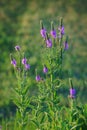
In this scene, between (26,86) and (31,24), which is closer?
(26,86)

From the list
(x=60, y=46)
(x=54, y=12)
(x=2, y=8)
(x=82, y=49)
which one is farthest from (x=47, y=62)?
(x=2, y=8)

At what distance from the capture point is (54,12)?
11578 mm

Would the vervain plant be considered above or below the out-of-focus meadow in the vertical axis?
below

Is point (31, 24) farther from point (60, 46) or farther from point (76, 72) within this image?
point (60, 46)

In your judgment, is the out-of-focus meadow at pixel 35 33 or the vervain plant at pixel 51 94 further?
the out-of-focus meadow at pixel 35 33

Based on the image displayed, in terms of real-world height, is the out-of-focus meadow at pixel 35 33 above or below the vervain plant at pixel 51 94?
above

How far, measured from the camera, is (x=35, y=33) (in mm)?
10883

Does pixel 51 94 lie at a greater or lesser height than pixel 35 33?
lesser

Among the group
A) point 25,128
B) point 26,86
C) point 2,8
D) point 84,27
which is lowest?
point 25,128

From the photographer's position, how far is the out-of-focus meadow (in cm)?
839

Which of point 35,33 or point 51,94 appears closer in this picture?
point 51,94

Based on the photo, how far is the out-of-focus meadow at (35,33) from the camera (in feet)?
27.5

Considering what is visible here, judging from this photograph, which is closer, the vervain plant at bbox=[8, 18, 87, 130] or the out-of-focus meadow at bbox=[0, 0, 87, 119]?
the vervain plant at bbox=[8, 18, 87, 130]

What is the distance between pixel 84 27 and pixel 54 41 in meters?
6.61
